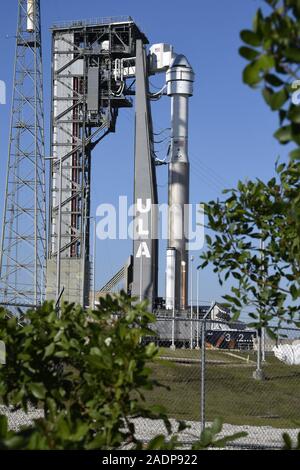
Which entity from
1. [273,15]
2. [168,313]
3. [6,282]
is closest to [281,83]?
[273,15]

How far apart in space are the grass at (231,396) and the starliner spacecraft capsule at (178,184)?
31079 millimetres

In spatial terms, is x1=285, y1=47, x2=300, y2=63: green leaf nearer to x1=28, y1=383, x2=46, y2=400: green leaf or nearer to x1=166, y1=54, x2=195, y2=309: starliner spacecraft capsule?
x1=28, y1=383, x2=46, y2=400: green leaf

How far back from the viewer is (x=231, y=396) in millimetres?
24375

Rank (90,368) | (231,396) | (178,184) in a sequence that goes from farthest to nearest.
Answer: (178,184) → (231,396) → (90,368)

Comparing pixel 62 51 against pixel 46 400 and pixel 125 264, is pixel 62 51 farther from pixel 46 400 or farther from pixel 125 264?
pixel 46 400

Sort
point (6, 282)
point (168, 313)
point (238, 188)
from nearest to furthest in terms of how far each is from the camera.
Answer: point (238, 188) → point (168, 313) → point (6, 282)

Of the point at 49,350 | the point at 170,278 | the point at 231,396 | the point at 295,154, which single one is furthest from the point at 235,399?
the point at 170,278

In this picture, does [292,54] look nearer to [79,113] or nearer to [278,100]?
[278,100]

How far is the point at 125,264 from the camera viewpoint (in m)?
65.3

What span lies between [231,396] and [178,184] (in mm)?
38539

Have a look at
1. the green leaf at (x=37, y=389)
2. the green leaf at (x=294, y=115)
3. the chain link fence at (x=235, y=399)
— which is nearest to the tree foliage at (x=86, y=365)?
the green leaf at (x=37, y=389)

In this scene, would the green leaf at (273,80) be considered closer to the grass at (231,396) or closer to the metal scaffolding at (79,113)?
the grass at (231,396)

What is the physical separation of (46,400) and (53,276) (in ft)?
203

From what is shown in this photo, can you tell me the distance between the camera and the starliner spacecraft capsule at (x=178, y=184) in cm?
6191
